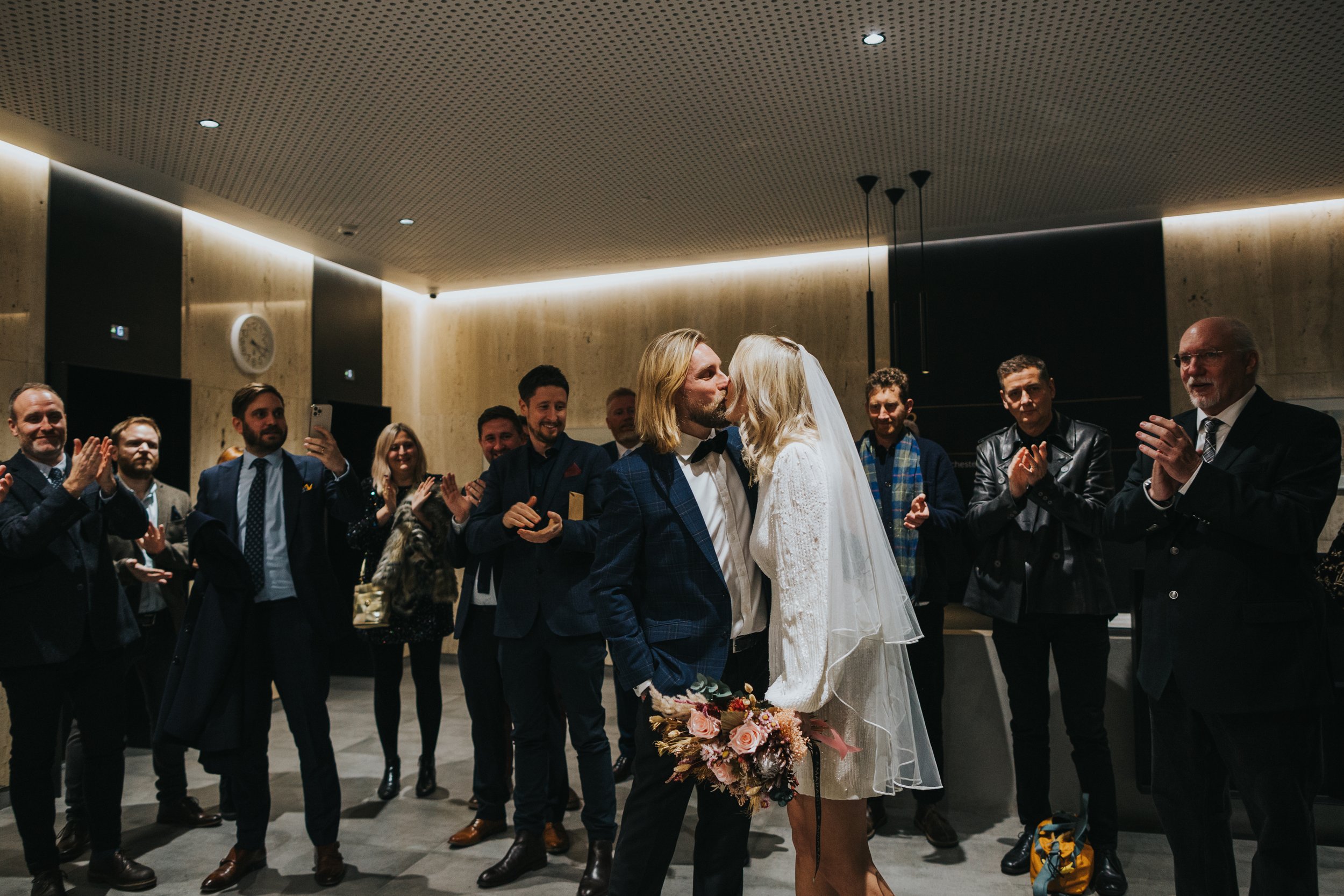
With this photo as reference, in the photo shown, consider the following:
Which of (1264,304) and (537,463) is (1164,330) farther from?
(537,463)

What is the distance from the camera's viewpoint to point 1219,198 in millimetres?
5867

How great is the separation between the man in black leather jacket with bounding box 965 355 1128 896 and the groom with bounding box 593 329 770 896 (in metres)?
1.25

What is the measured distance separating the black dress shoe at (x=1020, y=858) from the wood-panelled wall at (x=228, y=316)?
534 centimetres

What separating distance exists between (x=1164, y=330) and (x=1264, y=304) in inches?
25.2

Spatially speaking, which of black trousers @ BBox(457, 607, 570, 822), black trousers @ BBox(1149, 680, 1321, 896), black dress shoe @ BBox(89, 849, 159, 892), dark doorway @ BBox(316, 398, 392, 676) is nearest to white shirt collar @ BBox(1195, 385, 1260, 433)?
black trousers @ BBox(1149, 680, 1321, 896)

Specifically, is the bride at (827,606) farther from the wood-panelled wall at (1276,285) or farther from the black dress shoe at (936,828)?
the wood-panelled wall at (1276,285)

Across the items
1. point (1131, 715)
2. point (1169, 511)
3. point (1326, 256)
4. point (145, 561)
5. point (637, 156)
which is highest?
point (637, 156)

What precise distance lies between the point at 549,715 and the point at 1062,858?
1.81 m

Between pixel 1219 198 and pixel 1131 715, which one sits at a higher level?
pixel 1219 198

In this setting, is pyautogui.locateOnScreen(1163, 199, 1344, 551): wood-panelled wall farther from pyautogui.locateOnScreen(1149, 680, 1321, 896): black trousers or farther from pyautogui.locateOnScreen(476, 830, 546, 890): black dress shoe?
pyautogui.locateOnScreen(476, 830, 546, 890): black dress shoe

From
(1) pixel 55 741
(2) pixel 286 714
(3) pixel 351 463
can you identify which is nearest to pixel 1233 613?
(2) pixel 286 714

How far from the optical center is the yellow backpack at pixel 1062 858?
116 inches

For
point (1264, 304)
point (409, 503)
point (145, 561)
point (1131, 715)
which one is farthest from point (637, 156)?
point (1264, 304)

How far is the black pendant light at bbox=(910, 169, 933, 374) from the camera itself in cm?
546
